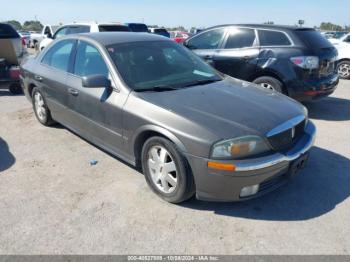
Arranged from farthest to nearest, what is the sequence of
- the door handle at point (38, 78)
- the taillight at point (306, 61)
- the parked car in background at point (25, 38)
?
the parked car in background at point (25, 38)
the taillight at point (306, 61)
the door handle at point (38, 78)

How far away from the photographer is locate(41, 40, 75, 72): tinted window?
15.2ft

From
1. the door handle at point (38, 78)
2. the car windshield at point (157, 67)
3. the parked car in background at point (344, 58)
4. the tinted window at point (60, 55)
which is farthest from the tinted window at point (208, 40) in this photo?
the parked car in background at point (344, 58)

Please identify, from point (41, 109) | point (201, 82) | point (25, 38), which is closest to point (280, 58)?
point (201, 82)

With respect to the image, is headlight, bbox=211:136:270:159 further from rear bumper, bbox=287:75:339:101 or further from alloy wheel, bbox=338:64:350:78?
alloy wheel, bbox=338:64:350:78

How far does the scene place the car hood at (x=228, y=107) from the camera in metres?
2.98

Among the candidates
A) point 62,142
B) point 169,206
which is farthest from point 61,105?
point 169,206

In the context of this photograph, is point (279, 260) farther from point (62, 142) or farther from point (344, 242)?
point (62, 142)

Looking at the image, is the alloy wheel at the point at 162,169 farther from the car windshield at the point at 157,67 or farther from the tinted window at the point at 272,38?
the tinted window at the point at 272,38

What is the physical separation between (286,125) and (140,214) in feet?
5.41

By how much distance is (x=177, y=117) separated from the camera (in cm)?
309

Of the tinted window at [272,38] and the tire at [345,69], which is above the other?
the tinted window at [272,38]

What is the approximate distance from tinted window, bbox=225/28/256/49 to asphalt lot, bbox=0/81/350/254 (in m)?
3.01

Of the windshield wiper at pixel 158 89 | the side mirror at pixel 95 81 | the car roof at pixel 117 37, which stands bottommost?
the windshield wiper at pixel 158 89

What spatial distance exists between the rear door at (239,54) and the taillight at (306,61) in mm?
782
